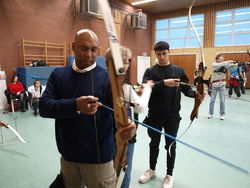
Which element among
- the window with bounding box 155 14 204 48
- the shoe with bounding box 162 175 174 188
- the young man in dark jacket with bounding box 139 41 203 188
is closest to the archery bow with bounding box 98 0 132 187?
the young man in dark jacket with bounding box 139 41 203 188

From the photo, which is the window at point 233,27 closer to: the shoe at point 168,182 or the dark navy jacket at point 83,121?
the shoe at point 168,182

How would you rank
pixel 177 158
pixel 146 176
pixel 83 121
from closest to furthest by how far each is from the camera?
pixel 83 121 < pixel 146 176 < pixel 177 158

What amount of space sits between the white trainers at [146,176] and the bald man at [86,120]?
0.97 m

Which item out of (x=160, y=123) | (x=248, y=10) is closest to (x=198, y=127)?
(x=160, y=123)

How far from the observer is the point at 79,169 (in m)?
0.96

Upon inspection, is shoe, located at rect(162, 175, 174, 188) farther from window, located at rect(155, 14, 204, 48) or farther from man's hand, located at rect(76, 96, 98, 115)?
window, located at rect(155, 14, 204, 48)

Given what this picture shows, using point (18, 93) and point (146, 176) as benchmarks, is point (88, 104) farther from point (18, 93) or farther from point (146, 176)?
point (18, 93)

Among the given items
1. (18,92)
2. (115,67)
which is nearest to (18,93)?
(18,92)

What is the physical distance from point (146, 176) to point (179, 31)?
9.62 m

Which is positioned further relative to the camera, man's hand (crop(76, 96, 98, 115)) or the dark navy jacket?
the dark navy jacket

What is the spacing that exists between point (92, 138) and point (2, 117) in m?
4.04

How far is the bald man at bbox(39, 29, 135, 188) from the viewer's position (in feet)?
2.94

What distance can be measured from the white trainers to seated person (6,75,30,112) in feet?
12.6

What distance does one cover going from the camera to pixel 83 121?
0.90 m
